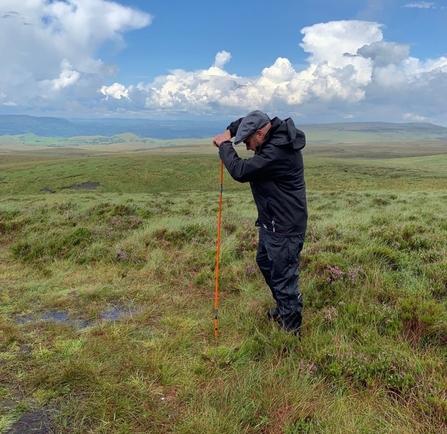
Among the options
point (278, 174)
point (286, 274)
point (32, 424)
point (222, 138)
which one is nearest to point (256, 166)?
point (278, 174)

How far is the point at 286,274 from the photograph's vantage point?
4.32 metres

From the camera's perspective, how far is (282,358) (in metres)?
3.89

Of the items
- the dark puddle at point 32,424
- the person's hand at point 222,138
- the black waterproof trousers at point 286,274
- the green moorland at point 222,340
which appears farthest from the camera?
the person's hand at point 222,138

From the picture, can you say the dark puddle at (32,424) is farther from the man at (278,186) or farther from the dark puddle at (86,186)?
the dark puddle at (86,186)

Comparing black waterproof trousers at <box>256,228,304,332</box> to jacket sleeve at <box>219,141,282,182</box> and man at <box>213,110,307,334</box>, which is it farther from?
jacket sleeve at <box>219,141,282,182</box>

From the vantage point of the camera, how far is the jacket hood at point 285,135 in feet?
12.8

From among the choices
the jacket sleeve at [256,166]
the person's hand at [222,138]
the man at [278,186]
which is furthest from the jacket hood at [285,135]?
the person's hand at [222,138]

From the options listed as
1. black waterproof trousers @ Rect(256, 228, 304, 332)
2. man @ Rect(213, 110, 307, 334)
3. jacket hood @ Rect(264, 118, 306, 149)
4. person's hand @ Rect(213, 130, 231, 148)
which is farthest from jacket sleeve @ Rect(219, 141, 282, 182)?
black waterproof trousers @ Rect(256, 228, 304, 332)

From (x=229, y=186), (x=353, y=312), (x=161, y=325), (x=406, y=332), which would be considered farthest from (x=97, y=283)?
(x=229, y=186)

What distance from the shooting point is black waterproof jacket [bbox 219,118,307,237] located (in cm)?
391

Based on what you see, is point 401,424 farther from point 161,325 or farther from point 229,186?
point 229,186

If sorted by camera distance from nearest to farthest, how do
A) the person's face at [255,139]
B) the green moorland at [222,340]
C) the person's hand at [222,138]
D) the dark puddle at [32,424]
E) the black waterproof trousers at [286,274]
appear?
the dark puddle at [32,424]
the green moorland at [222,340]
the person's face at [255,139]
the black waterproof trousers at [286,274]
the person's hand at [222,138]

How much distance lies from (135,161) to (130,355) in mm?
76675

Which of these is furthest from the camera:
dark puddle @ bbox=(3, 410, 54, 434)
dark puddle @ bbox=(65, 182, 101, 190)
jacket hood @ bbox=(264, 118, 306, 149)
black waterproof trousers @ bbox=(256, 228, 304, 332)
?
dark puddle @ bbox=(65, 182, 101, 190)
